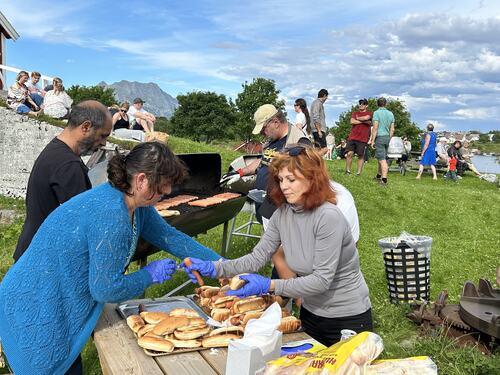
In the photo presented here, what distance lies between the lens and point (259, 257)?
297 cm

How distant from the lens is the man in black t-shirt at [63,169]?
3062mm

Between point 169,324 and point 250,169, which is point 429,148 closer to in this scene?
point 250,169

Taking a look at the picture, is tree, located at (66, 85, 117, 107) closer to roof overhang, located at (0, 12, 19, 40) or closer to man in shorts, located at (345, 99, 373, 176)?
roof overhang, located at (0, 12, 19, 40)

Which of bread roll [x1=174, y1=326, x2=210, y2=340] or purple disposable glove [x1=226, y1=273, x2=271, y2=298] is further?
purple disposable glove [x1=226, y1=273, x2=271, y2=298]

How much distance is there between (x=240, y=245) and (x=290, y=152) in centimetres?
525

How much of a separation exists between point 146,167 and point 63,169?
1015mm

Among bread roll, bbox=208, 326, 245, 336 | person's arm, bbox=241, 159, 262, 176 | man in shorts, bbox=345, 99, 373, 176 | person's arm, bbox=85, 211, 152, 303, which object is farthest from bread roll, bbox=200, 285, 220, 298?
man in shorts, bbox=345, 99, 373, 176

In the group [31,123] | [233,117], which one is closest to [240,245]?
[31,123]

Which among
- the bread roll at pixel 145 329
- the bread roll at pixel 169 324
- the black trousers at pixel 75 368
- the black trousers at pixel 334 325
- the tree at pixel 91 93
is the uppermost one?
the tree at pixel 91 93

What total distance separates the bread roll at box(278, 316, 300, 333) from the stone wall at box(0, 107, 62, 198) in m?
13.9

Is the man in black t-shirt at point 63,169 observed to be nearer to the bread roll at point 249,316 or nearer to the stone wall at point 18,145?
the bread roll at point 249,316

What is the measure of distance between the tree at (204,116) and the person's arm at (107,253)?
54.1m

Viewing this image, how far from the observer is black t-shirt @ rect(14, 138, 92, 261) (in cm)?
306

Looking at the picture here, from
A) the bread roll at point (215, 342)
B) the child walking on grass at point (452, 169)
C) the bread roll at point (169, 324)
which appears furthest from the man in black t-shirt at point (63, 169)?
the child walking on grass at point (452, 169)
